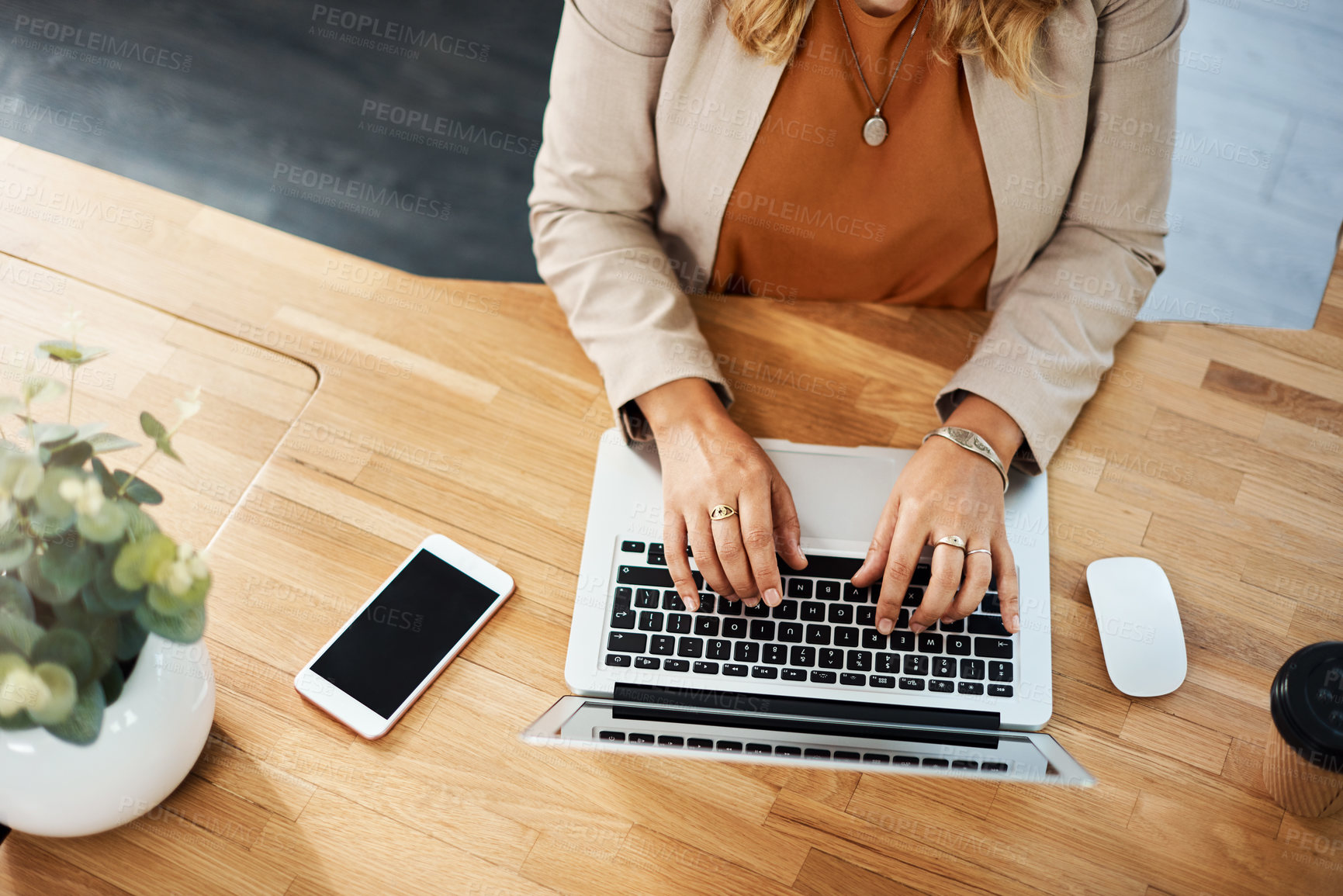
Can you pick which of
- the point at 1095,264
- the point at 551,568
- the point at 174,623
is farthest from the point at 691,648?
the point at 1095,264

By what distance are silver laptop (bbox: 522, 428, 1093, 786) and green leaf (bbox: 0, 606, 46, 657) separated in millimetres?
387

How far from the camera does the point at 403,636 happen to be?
32.7 inches

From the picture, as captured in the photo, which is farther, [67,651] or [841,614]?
[841,614]

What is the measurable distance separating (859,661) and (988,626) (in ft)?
0.43

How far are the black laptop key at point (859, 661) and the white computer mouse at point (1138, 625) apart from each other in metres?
0.23

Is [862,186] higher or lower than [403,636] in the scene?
higher

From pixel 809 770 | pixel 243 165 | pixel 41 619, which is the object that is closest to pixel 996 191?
pixel 809 770

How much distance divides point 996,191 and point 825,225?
7.8 inches

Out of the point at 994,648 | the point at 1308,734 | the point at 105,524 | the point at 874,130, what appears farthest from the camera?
the point at 874,130

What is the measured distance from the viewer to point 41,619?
63cm

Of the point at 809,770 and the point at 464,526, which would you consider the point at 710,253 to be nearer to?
the point at 464,526

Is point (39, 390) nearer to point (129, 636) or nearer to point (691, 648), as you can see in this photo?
point (129, 636)

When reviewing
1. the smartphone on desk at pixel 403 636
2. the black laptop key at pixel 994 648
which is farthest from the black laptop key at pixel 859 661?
the smartphone on desk at pixel 403 636

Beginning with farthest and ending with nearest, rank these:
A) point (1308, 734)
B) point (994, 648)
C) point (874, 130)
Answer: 1. point (874, 130)
2. point (994, 648)
3. point (1308, 734)
